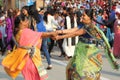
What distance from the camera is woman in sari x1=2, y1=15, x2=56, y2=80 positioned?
6.21 m

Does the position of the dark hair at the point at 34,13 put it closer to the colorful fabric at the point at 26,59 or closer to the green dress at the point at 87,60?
the colorful fabric at the point at 26,59

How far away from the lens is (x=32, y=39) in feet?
20.4

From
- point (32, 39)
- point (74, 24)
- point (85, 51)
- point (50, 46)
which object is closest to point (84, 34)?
point (85, 51)

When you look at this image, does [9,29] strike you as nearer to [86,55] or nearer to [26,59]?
[26,59]

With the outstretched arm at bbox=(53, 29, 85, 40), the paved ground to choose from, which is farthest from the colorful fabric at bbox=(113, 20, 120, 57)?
the outstretched arm at bbox=(53, 29, 85, 40)

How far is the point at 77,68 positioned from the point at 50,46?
6.95 m

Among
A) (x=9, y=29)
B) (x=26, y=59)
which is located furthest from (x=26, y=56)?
(x=9, y=29)

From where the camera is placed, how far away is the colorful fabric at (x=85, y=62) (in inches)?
238

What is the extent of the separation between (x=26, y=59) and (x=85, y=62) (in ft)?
2.84

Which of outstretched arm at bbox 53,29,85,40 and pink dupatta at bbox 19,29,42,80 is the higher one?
outstretched arm at bbox 53,29,85,40

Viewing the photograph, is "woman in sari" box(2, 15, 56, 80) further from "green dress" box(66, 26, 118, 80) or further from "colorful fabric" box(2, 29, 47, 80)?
"green dress" box(66, 26, 118, 80)

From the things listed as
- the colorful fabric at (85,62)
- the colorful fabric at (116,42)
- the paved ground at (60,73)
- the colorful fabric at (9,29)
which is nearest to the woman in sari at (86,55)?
the colorful fabric at (85,62)

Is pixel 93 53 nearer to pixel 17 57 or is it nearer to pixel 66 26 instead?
pixel 17 57

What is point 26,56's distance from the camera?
247 inches
